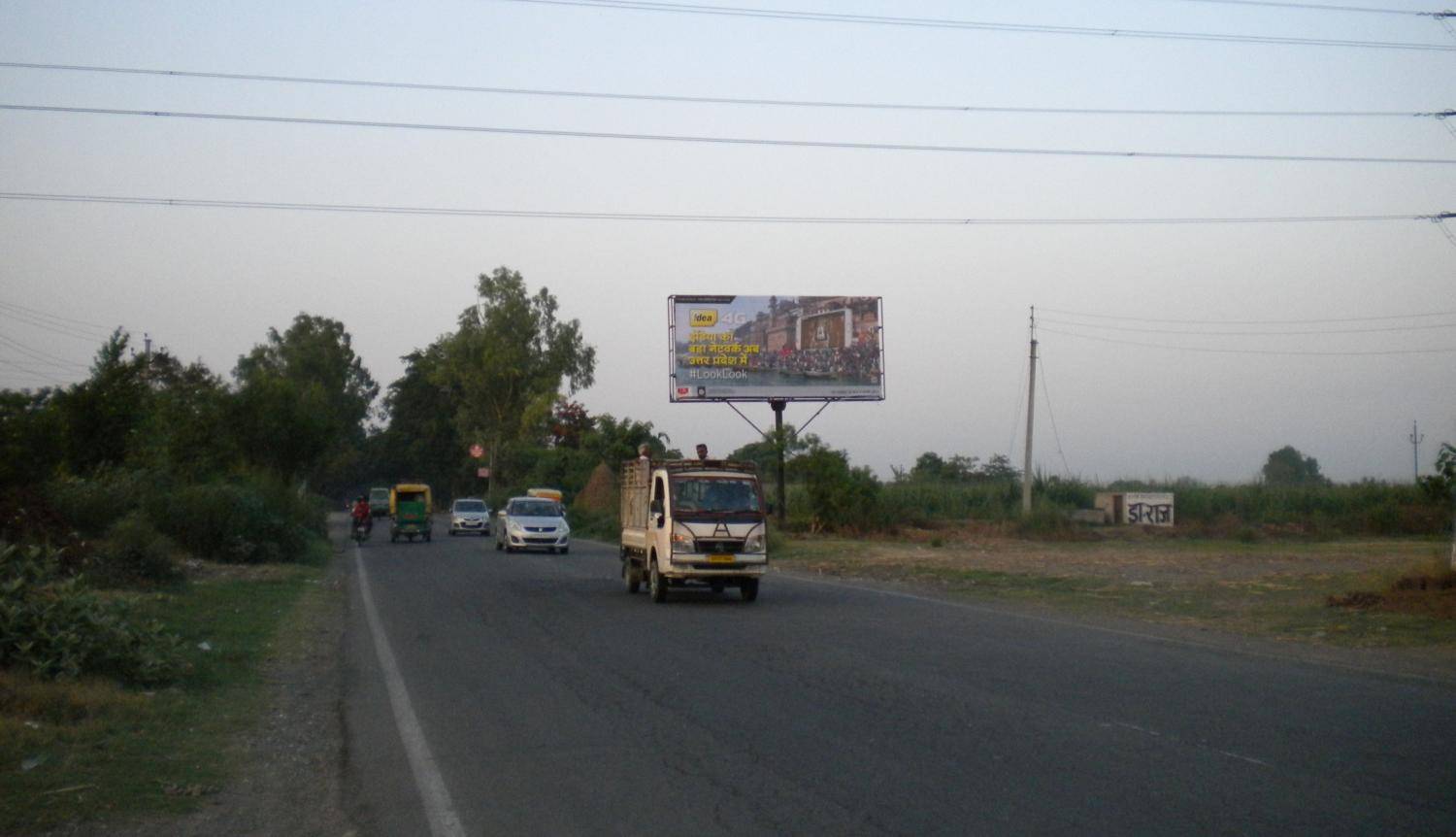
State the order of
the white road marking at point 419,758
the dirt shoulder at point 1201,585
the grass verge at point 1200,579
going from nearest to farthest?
the white road marking at point 419,758
the dirt shoulder at point 1201,585
the grass verge at point 1200,579

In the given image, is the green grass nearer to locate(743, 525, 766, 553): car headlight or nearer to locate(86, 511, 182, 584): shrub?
locate(86, 511, 182, 584): shrub

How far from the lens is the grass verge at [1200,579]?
58.4 feet

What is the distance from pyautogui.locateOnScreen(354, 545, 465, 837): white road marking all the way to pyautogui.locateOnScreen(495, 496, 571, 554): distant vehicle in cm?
2428

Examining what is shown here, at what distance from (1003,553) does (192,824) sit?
3381cm

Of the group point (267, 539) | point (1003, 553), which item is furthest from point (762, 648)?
point (1003, 553)

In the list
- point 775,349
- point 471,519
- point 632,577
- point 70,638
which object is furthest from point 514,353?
point 70,638

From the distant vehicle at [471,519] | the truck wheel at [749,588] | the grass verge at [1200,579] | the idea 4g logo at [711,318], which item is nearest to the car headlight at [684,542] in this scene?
the truck wheel at [749,588]

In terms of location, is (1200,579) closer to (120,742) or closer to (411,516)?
(120,742)

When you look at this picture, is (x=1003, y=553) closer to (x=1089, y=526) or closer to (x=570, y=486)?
(x=1089, y=526)

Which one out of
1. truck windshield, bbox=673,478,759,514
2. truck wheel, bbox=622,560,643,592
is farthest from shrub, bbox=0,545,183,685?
truck wheel, bbox=622,560,643,592

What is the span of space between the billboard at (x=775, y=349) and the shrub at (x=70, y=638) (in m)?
31.4

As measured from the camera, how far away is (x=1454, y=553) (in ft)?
64.8

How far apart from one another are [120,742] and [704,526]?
43.0 feet

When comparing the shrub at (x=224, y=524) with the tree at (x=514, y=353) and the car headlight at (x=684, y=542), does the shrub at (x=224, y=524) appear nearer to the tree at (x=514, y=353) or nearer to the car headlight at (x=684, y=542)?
the car headlight at (x=684, y=542)
